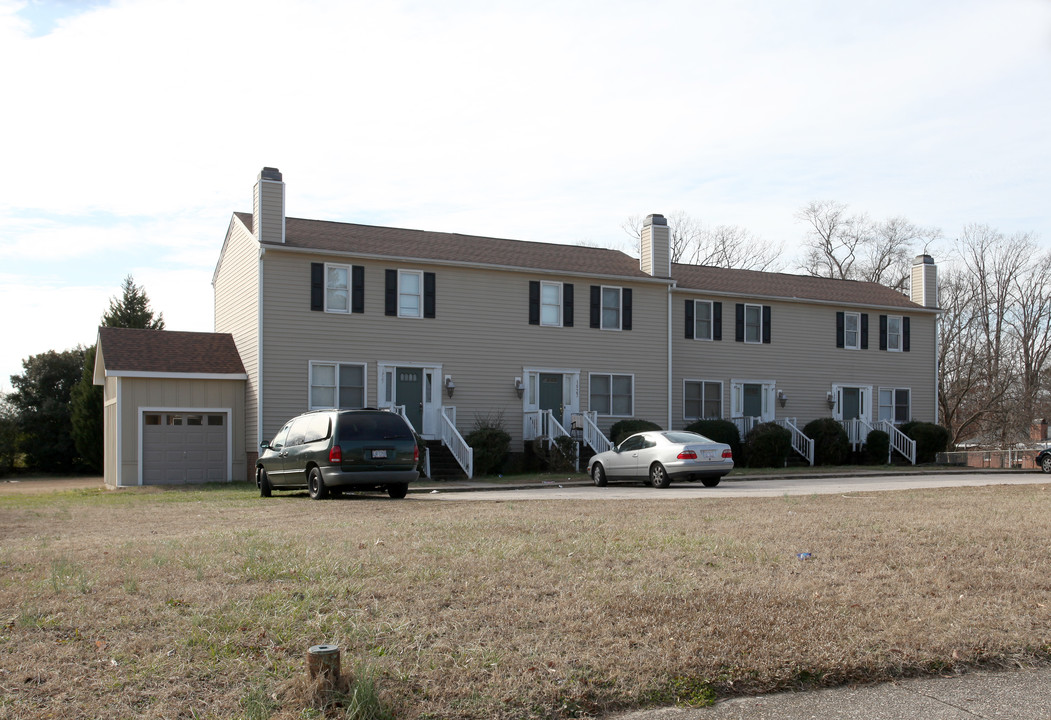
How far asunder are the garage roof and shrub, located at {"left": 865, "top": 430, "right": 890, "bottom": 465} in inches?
808

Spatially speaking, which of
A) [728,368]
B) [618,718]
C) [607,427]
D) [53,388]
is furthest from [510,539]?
[53,388]

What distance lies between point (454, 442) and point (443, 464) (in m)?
0.65

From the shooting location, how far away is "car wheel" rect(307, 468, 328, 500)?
1625 cm

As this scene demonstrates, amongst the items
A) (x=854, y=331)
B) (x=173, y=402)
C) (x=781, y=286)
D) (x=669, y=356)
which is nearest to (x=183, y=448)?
(x=173, y=402)

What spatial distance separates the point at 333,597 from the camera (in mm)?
6324

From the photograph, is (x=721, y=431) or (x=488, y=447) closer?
(x=488, y=447)

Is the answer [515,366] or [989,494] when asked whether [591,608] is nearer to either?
[989,494]

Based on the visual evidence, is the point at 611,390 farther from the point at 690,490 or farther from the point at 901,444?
the point at 901,444

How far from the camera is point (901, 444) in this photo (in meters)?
33.1

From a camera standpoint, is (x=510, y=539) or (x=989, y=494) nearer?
(x=510, y=539)

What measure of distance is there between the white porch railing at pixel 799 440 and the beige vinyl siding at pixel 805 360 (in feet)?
2.21

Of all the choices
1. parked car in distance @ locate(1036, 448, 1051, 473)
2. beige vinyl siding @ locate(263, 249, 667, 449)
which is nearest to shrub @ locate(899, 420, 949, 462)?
parked car in distance @ locate(1036, 448, 1051, 473)

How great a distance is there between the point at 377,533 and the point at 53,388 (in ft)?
116

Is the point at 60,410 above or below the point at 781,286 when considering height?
below
